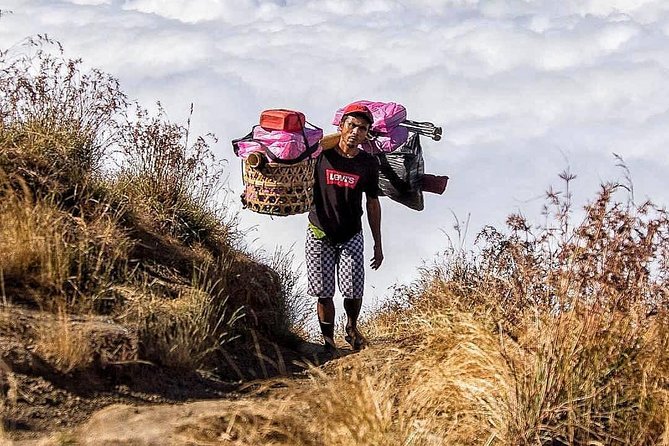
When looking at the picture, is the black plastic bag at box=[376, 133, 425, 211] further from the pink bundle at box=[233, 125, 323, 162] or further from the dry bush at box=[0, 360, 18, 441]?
the dry bush at box=[0, 360, 18, 441]

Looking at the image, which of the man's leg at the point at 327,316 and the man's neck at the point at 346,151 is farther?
the man's leg at the point at 327,316

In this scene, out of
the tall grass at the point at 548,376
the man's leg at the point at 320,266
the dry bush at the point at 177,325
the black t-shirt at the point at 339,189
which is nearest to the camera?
the tall grass at the point at 548,376

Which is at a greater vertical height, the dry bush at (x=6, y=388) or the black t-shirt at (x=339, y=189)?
the black t-shirt at (x=339, y=189)

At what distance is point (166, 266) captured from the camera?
8.33m

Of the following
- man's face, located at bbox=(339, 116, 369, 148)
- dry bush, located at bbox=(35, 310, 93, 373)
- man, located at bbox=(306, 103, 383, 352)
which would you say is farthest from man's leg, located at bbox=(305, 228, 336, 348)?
dry bush, located at bbox=(35, 310, 93, 373)

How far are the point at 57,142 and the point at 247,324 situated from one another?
7.54 ft

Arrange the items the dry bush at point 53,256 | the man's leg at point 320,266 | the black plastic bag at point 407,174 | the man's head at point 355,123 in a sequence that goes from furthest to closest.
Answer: the black plastic bag at point 407,174
the man's leg at point 320,266
the man's head at point 355,123
the dry bush at point 53,256

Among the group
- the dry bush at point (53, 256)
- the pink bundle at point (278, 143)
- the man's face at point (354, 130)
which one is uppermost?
the man's face at point (354, 130)

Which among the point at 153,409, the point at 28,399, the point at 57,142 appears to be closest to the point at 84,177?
the point at 57,142

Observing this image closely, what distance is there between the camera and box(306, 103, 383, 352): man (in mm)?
7793

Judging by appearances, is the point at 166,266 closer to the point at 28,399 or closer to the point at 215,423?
the point at 28,399

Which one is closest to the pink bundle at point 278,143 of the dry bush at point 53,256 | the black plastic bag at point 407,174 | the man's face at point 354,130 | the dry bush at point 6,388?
the man's face at point 354,130

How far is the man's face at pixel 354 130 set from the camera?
25.3ft

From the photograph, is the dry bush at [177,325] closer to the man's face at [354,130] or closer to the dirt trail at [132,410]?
the dirt trail at [132,410]
